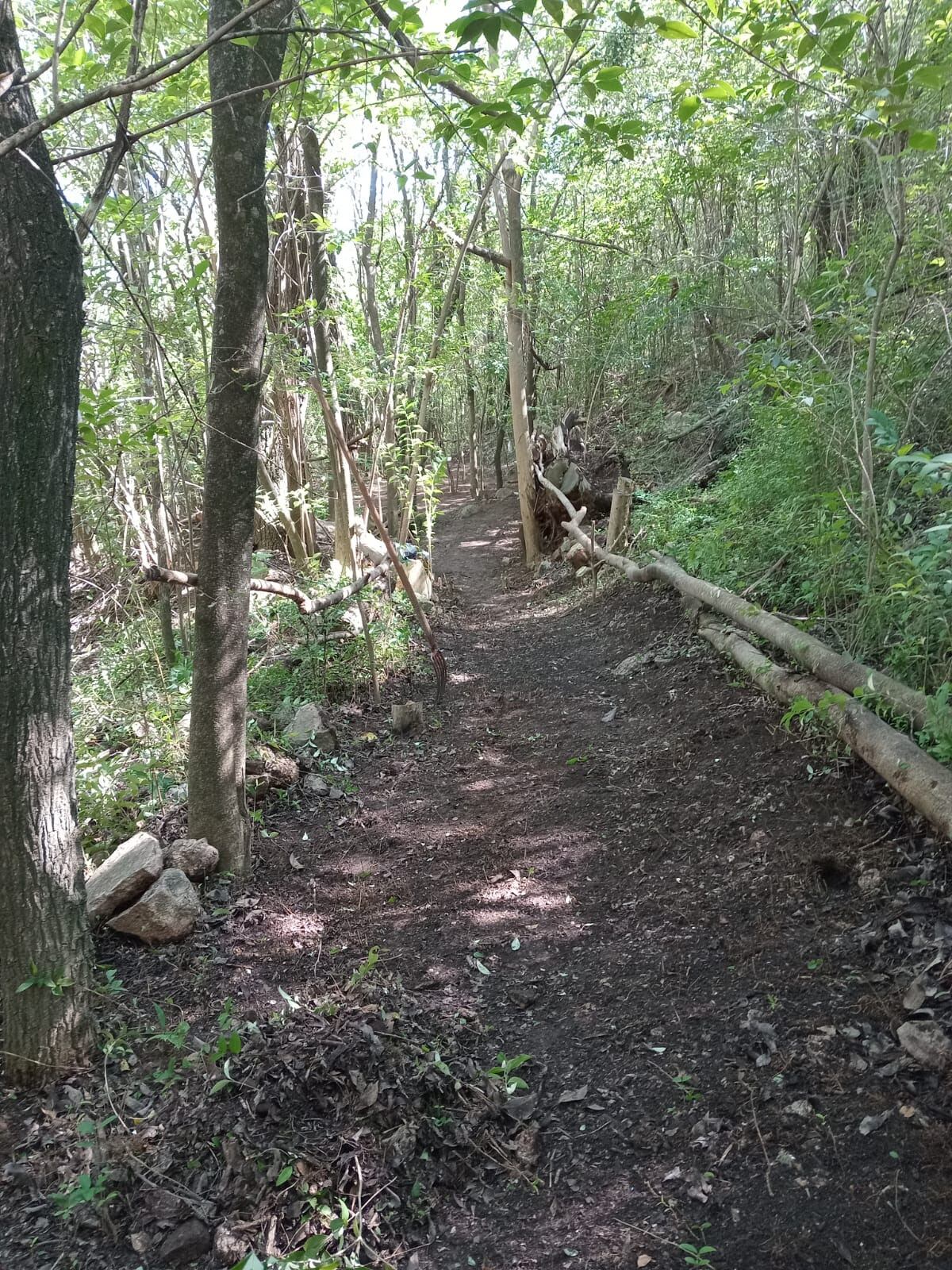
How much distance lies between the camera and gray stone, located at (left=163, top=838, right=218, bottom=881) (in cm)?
370

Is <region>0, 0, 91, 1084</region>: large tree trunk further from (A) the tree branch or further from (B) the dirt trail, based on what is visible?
(B) the dirt trail

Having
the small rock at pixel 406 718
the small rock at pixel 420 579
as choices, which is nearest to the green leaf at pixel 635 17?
the small rock at pixel 406 718

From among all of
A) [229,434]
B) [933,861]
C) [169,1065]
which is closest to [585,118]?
[229,434]

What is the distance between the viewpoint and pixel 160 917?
3332 millimetres

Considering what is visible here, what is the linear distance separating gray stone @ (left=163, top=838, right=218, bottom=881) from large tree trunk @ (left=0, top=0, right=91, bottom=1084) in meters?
0.99

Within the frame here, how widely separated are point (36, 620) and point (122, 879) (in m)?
1.45

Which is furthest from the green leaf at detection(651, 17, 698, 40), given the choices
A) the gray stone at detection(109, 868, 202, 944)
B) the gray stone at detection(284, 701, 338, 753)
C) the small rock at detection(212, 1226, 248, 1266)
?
the gray stone at detection(284, 701, 338, 753)

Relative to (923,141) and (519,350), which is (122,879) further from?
(519,350)

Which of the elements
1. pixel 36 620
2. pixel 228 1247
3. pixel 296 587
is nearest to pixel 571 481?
pixel 296 587

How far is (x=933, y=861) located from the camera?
291cm

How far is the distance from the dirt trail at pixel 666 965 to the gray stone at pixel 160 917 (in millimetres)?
764

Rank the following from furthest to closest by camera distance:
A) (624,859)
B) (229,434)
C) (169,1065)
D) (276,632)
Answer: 1. (276,632)
2. (624,859)
3. (229,434)
4. (169,1065)

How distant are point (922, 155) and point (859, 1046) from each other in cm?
437

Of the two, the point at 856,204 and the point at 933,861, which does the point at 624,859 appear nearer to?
the point at 933,861
